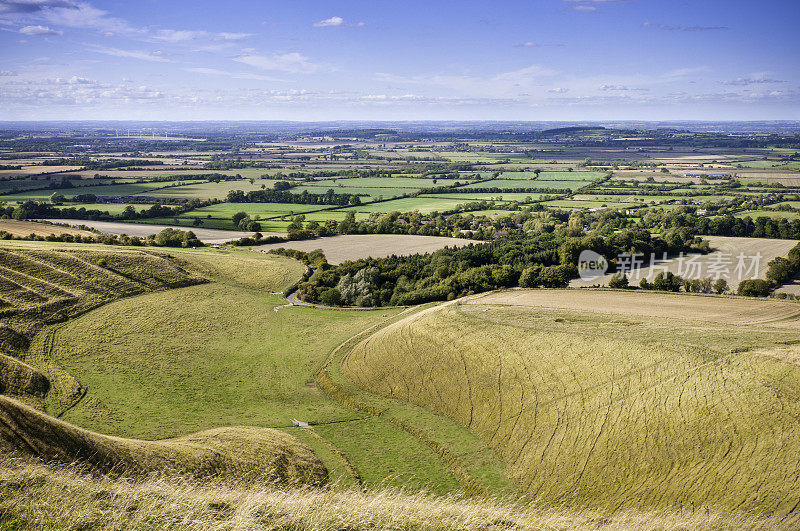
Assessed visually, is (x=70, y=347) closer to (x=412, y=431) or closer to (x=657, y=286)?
(x=412, y=431)

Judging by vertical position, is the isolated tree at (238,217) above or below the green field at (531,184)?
below

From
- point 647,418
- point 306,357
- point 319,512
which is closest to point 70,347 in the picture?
point 306,357

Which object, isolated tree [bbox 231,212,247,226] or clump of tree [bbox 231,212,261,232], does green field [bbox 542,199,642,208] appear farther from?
isolated tree [bbox 231,212,247,226]

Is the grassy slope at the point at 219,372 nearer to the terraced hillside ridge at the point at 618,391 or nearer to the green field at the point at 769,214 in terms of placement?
the terraced hillside ridge at the point at 618,391

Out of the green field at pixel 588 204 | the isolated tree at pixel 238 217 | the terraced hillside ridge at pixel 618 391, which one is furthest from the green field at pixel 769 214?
the isolated tree at pixel 238 217

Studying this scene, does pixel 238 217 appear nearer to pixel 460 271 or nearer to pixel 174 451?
pixel 460 271
